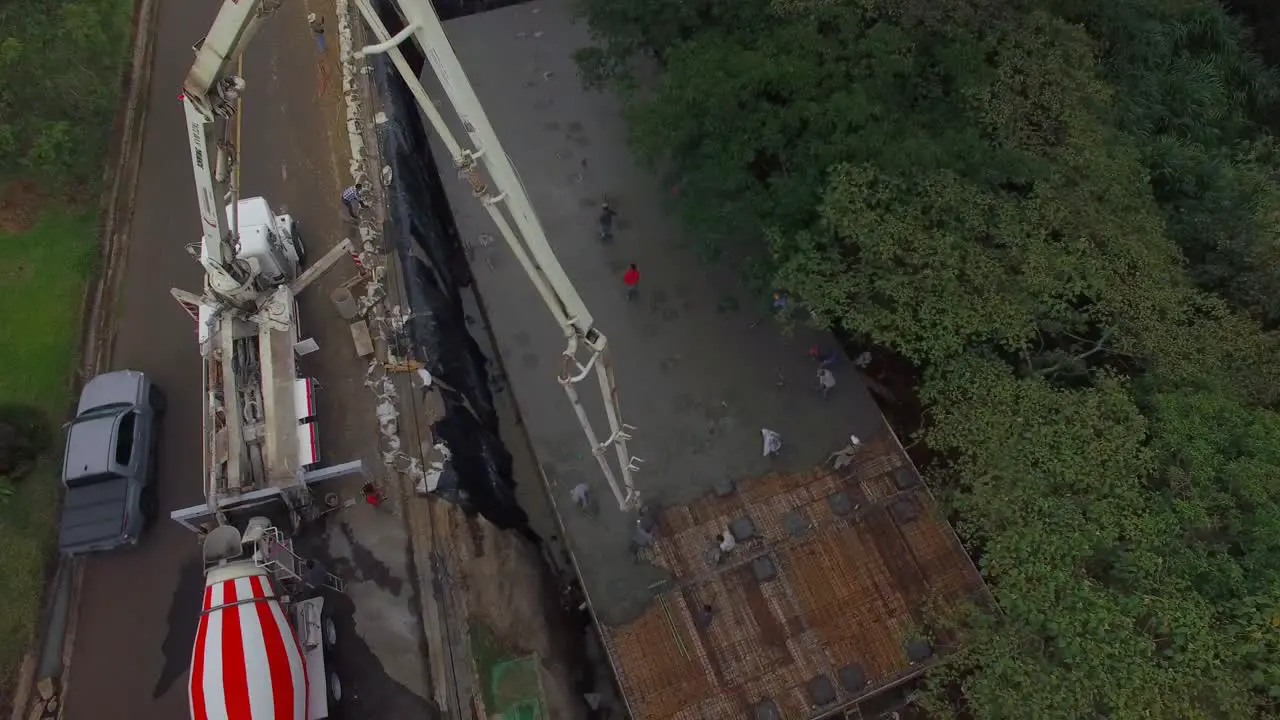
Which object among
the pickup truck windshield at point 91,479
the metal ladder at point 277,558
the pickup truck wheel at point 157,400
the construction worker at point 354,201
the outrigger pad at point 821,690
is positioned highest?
the construction worker at point 354,201

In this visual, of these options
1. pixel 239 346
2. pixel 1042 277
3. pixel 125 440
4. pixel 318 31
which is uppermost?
pixel 318 31

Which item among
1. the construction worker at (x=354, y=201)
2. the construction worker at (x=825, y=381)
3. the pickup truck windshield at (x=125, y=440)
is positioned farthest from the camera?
the construction worker at (x=354, y=201)

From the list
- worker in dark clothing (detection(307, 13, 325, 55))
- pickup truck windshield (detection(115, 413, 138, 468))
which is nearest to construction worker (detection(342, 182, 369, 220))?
worker in dark clothing (detection(307, 13, 325, 55))

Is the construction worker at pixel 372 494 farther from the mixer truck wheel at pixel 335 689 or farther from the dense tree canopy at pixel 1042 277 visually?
the dense tree canopy at pixel 1042 277

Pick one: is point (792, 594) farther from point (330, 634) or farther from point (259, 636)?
point (259, 636)

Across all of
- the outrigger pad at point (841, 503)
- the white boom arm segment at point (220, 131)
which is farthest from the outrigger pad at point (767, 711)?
the white boom arm segment at point (220, 131)

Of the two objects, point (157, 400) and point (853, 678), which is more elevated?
point (157, 400)

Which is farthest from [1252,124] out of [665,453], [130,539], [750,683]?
[130,539]

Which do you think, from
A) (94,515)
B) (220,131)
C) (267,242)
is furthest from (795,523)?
(94,515)
